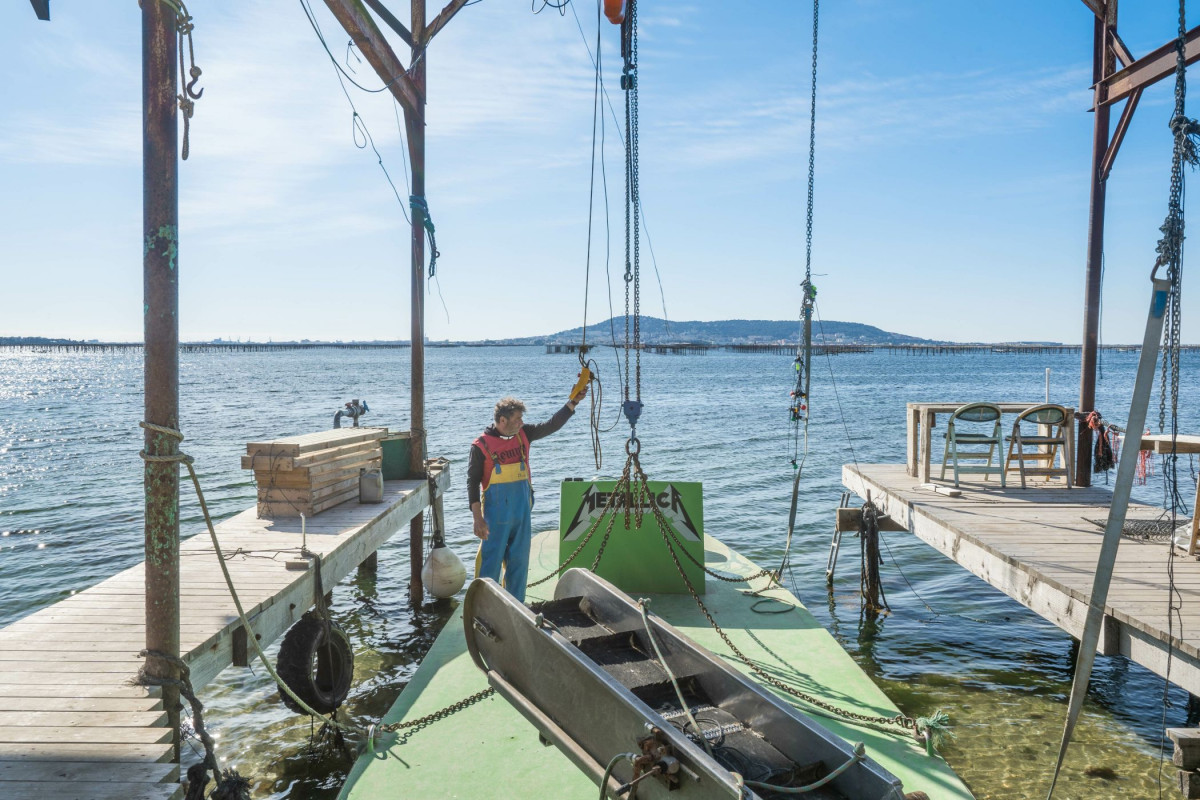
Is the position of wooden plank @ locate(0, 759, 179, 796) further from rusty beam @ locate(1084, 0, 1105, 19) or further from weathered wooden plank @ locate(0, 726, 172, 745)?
rusty beam @ locate(1084, 0, 1105, 19)

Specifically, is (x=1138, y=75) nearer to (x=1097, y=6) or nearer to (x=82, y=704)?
(x=1097, y=6)

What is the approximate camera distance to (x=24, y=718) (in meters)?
4.14

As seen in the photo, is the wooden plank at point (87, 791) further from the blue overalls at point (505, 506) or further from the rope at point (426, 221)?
the rope at point (426, 221)

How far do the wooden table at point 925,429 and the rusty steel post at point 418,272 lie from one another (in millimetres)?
6523

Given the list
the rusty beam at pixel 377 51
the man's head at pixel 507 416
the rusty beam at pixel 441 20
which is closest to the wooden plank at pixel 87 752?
the man's head at pixel 507 416

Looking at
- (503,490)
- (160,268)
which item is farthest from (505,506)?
(160,268)

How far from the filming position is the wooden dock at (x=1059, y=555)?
5430 mm

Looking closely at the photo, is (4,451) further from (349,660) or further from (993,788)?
(993,788)

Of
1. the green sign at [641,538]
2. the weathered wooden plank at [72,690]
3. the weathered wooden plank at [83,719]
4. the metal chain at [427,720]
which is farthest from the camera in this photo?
the green sign at [641,538]

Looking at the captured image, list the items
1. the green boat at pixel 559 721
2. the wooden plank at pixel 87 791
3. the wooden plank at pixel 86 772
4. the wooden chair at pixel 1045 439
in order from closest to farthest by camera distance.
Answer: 1. the wooden plank at pixel 87 791
2. the wooden plank at pixel 86 772
3. the green boat at pixel 559 721
4. the wooden chair at pixel 1045 439

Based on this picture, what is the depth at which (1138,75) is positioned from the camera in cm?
896

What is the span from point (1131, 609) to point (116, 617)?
6933 millimetres

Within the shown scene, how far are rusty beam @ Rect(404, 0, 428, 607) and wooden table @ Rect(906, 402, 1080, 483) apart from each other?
6.52 metres

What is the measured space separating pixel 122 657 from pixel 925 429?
926 cm
